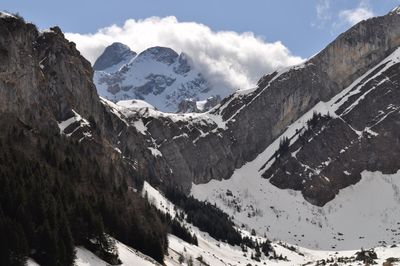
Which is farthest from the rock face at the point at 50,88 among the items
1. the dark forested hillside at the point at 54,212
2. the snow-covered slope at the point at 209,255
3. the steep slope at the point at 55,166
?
the snow-covered slope at the point at 209,255

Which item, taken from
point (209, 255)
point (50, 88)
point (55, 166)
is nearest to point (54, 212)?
point (55, 166)

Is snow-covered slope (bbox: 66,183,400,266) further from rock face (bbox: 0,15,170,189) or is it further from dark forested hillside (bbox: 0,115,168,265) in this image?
rock face (bbox: 0,15,170,189)

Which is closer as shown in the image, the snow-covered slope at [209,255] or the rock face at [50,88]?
the snow-covered slope at [209,255]

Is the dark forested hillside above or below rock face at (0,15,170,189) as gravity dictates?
below

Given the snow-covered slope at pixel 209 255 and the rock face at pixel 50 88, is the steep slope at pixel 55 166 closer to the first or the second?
the rock face at pixel 50 88

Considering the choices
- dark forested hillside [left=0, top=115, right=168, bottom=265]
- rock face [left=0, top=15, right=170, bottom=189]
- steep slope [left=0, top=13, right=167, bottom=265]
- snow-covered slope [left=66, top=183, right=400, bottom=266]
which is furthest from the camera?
rock face [left=0, top=15, right=170, bottom=189]

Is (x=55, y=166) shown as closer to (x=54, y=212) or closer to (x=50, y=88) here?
(x=54, y=212)

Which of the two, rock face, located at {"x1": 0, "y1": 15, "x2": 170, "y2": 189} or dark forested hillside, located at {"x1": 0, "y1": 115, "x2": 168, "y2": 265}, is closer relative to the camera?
dark forested hillside, located at {"x1": 0, "y1": 115, "x2": 168, "y2": 265}

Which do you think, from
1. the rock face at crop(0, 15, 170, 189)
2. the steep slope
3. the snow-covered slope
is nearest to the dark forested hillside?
the steep slope

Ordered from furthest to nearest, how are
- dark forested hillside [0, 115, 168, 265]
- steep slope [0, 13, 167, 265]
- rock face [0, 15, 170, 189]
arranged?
rock face [0, 15, 170, 189] → steep slope [0, 13, 167, 265] → dark forested hillside [0, 115, 168, 265]

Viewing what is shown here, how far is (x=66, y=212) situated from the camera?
7650 cm

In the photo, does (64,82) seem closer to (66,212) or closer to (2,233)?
(66,212)

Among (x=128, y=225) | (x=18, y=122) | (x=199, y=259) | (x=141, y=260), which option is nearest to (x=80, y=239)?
(x=141, y=260)

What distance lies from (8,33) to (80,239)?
8494 cm
